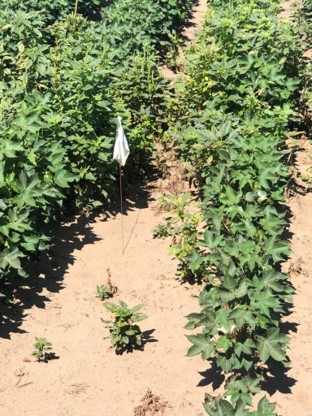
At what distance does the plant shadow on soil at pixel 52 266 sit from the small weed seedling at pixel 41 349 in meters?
0.31

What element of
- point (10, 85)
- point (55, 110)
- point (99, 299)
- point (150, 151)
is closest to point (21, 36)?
point (10, 85)

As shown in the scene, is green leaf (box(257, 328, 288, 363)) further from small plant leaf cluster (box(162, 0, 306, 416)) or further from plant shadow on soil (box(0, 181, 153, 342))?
plant shadow on soil (box(0, 181, 153, 342))

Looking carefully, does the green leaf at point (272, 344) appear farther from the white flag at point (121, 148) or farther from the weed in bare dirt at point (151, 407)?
the white flag at point (121, 148)

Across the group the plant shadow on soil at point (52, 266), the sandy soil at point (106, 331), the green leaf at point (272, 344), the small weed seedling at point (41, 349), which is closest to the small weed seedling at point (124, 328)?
the sandy soil at point (106, 331)

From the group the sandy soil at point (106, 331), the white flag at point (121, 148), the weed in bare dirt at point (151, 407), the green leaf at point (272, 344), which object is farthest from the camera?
the white flag at point (121, 148)

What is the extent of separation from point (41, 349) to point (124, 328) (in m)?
0.62

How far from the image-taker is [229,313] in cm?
451

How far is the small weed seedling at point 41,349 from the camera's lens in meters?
5.09

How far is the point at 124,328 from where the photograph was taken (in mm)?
5195

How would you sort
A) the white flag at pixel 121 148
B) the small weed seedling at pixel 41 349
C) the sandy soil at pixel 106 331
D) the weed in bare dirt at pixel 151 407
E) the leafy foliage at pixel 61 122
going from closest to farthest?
1. the weed in bare dirt at pixel 151 407
2. the sandy soil at pixel 106 331
3. the small weed seedling at pixel 41 349
4. the leafy foliage at pixel 61 122
5. the white flag at pixel 121 148

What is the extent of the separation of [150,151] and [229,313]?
3.24 m

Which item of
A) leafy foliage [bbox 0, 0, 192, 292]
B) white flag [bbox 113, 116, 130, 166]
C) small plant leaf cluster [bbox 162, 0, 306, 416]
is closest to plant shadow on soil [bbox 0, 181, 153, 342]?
leafy foliage [bbox 0, 0, 192, 292]

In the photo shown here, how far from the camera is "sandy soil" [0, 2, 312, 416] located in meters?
4.83

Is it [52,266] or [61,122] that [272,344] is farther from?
[61,122]
